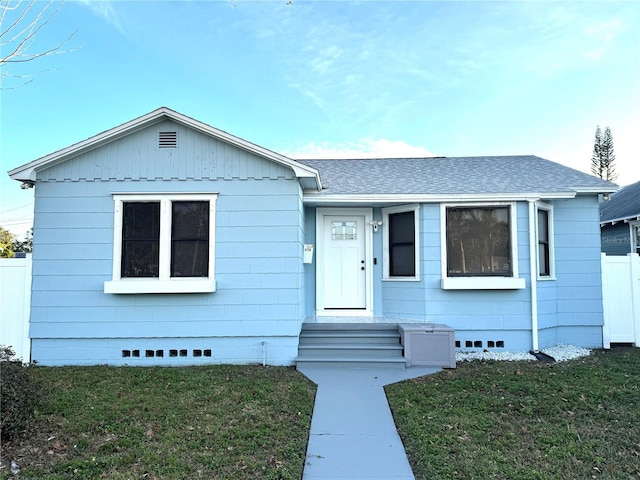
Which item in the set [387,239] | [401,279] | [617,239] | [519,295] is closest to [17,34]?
[387,239]

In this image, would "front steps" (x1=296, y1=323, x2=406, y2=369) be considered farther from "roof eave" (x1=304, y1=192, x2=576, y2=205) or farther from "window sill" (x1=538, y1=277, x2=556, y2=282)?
"window sill" (x1=538, y1=277, x2=556, y2=282)

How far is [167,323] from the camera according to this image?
6129 mm

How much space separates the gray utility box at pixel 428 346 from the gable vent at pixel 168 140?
490 centimetres

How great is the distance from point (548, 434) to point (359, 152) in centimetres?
1325

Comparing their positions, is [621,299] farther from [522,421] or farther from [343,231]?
[343,231]

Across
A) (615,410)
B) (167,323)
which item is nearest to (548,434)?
(615,410)

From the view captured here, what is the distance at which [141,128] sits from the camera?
616 centimetres

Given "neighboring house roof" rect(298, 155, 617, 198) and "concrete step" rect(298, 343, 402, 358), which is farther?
"neighboring house roof" rect(298, 155, 617, 198)

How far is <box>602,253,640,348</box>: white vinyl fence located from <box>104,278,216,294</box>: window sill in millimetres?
7604

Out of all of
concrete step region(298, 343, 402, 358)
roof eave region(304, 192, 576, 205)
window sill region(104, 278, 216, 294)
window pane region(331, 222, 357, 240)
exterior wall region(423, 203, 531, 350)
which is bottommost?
concrete step region(298, 343, 402, 358)

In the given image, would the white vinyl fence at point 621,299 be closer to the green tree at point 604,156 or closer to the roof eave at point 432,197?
the roof eave at point 432,197

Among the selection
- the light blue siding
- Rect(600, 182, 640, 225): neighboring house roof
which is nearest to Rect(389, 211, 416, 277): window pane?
the light blue siding

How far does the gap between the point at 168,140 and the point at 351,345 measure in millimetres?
4575

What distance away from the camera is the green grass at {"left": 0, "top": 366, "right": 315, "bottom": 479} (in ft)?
9.51
